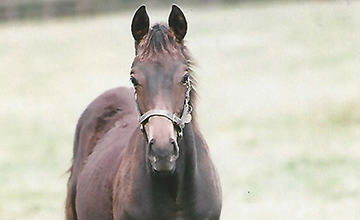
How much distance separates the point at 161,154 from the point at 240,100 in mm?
12160

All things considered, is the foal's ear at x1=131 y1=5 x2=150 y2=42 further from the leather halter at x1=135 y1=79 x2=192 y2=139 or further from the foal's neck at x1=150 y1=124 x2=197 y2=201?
the foal's neck at x1=150 y1=124 x2=197 y2=201

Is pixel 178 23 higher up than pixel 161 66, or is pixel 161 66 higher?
pixel 178 23

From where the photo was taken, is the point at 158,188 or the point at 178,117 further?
the point at 158,188

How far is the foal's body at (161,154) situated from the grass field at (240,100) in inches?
18.9

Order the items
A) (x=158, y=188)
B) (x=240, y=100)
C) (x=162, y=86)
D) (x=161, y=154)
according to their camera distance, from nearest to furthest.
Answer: (x=161, y=154)
(x=162, y=86)
(x=158, y=188)
(x=240, y=100)

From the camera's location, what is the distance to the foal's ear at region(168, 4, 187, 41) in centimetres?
439

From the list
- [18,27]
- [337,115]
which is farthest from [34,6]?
[337,115]

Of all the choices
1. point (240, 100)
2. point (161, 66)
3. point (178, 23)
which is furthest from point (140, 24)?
point (240, 100)

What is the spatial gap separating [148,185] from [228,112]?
10.3 metres

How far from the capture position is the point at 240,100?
15.9m

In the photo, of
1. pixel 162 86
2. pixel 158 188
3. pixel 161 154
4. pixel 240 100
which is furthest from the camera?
pixel 240 100

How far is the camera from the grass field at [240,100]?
9.28 meters

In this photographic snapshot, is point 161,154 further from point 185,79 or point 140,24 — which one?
point 140,24

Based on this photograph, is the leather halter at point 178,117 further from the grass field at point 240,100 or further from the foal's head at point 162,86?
the grass field at point 240,100
